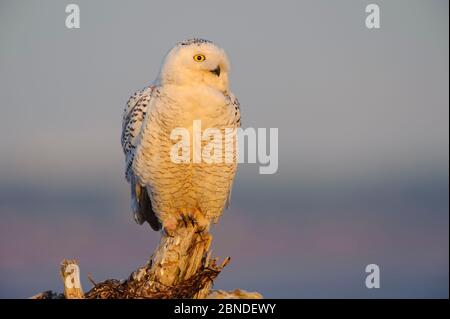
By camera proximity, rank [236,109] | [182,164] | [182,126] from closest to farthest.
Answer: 1. [182,126]
2. [182,164]
3. [236,109]

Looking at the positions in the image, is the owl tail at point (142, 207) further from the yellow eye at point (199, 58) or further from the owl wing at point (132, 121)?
Answer: the yellow eye at point (199, 58)

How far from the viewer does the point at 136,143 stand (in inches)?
423

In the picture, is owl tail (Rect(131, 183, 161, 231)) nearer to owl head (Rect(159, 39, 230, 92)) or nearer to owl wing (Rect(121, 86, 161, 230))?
→ owl wing (Rect(121, 86, 161, 230))

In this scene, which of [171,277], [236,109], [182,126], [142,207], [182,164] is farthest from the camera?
[142,207]

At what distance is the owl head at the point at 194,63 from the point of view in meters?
10.1

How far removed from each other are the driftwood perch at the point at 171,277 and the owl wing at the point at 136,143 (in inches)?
42.6

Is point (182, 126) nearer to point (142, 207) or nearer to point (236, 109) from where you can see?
point (236, 109)

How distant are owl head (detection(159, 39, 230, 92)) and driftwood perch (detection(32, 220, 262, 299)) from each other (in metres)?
1.63

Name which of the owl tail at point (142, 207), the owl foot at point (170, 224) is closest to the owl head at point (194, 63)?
the owl tail at point (142, 207)

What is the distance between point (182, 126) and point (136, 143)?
2.88ft

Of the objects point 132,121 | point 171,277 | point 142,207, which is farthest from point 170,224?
point 132,121

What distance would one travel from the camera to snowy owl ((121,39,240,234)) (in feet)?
33.1

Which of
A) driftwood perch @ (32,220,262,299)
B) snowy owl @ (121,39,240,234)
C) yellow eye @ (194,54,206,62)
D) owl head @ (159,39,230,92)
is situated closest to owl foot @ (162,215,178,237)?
snowy owl @ (121,39,240,234)
